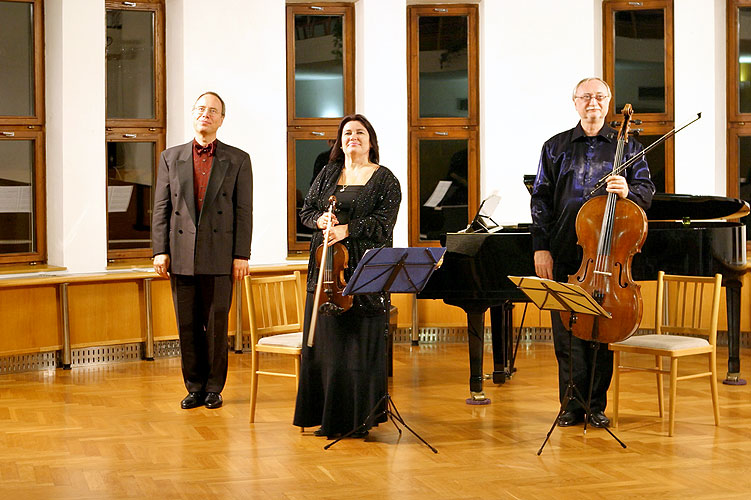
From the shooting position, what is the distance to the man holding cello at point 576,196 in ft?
15.4

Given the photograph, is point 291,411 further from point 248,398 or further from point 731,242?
point 731,242

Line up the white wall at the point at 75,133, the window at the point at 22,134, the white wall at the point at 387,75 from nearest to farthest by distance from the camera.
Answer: the white wall at the point at 75,133, the window at the point at 22,134, the white wall at the point at 387,75

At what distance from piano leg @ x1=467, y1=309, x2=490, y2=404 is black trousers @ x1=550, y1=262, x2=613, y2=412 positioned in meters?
0.60

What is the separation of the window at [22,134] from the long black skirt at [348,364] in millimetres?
3501

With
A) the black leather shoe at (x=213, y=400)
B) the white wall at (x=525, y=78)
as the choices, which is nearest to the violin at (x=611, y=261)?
the black leather shoe at (x=213, y=400)

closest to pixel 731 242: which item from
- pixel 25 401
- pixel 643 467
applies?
pixel 643 467

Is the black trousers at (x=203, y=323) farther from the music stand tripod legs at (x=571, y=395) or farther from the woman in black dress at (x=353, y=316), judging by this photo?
the music stand tripod legs at (x=571, y=395)

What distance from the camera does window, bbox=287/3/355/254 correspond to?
812cm

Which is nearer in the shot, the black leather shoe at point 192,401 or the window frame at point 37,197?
the black leather shoe at point 192,401

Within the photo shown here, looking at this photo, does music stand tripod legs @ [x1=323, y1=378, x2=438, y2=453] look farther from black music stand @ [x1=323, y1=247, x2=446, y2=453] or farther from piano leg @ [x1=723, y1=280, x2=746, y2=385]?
piano leg @ [x1=723, y1=280, x2=746, y2=385]

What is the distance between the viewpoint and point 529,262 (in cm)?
530

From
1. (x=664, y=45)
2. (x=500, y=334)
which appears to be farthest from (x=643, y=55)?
(x=500, y=334)

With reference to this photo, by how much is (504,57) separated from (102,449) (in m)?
4.85

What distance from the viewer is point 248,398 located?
5691 mm
